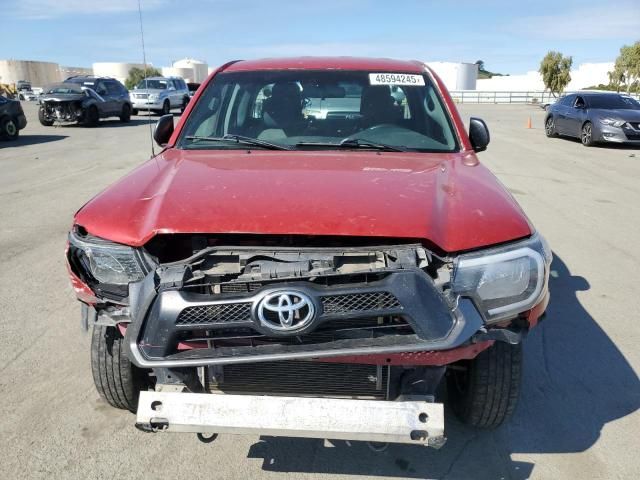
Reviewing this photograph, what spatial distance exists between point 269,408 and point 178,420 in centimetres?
35

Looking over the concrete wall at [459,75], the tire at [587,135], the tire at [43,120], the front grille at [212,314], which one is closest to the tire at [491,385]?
the front grille at [212,314]

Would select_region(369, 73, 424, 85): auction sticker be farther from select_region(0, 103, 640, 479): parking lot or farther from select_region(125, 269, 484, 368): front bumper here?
select_region(125, 269, 484, 368): front bumper

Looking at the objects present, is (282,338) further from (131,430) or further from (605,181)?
(605,181)

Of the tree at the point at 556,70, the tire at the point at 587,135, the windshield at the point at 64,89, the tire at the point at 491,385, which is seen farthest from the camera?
the tree at the point at 556,70

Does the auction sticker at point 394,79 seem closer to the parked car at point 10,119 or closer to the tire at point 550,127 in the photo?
the parked car at point 10,119

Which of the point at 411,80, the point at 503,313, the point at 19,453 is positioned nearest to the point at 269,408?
the point at 503,313

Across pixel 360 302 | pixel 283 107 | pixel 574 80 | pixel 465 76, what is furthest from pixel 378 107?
pixel 574 80

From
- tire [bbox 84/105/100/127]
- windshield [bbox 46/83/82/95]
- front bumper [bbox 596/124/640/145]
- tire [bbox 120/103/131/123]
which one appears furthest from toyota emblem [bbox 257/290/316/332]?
tire [bbox 120/103/131/123]

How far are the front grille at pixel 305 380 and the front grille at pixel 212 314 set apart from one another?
345 millimetres

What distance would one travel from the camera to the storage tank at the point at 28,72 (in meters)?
96.9

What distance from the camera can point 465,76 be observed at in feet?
220

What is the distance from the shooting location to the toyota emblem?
202 centimetres

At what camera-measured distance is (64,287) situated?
4727mm

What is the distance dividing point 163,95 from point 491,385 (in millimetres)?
24229
